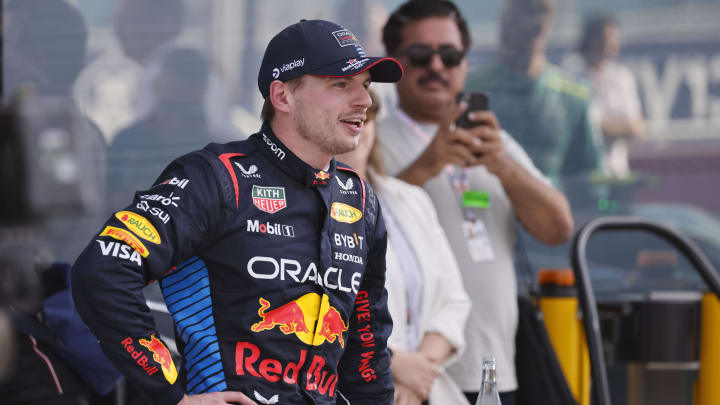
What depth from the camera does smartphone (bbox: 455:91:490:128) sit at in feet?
10.5

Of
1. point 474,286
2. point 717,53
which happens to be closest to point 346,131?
point 474,286

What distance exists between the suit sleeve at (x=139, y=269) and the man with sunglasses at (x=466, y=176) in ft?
5.00

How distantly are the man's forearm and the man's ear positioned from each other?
1.42 m

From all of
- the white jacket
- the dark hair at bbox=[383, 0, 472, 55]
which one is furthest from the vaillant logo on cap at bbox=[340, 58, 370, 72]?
the dark hair at bbox=[383, 0, 472, 55]

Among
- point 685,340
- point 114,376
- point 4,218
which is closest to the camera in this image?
point 114,376

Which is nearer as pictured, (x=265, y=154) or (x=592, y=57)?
(x=265, y=154)

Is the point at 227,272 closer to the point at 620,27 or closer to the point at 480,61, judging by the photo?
the point at 480,61

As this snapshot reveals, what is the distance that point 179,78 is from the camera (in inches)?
187

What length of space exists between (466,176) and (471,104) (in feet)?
1.02

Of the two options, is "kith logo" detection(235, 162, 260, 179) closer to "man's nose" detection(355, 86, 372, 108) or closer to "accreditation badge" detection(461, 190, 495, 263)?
"man's nose" detection(355, 86, 372, 108)

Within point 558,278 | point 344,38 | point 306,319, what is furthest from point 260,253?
point 558,278

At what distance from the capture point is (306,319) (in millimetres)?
1898

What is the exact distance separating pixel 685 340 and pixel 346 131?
2314 mm

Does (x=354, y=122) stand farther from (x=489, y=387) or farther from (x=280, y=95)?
(x=489, y=387)
